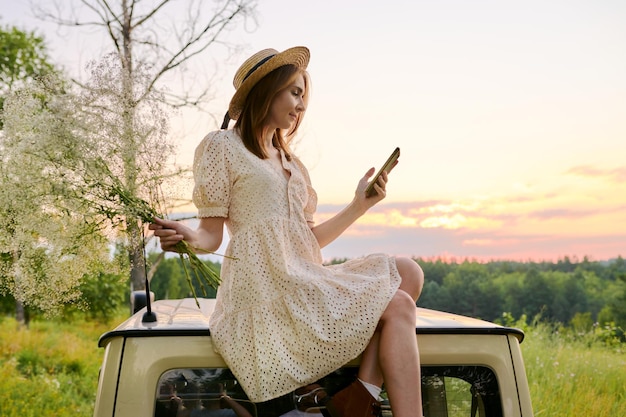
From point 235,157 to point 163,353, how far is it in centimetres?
104

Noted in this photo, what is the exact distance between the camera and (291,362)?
98.3 inches

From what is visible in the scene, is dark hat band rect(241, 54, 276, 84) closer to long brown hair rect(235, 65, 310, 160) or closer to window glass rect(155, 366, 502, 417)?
long brown hair rect(235, 65, 310, 160)

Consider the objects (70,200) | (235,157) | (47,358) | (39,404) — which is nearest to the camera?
(70,200)

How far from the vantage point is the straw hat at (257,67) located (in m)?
3.27

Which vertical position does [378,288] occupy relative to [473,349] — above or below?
above

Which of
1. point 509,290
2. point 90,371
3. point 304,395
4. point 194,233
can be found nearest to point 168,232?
point 194,233

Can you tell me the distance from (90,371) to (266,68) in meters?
7.11

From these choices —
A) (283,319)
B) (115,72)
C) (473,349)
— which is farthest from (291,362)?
(115,72)

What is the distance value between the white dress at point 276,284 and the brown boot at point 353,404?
0.13 m

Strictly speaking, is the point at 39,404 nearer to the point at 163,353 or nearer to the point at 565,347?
the point at 565,347

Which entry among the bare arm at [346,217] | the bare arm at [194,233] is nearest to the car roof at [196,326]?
the bare arm at [194,233]

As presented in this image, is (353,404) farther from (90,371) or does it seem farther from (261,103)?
(90,371)

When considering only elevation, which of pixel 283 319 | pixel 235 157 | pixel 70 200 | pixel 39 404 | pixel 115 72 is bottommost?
pixel 39 404

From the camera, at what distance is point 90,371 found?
9.27m
